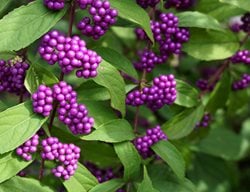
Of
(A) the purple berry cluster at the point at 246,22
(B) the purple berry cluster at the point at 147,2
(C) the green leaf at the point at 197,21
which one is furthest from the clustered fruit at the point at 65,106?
(A) the purple berry cluster at the point at 246,22

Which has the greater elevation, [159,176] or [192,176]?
[159,176]

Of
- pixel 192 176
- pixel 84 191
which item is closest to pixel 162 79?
pixel 84 191

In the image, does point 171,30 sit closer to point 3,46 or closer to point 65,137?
point 65,137

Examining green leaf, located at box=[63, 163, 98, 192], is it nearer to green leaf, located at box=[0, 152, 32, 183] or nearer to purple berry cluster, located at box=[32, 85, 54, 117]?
green leaf, located at box=[0, 152, 32, 183]

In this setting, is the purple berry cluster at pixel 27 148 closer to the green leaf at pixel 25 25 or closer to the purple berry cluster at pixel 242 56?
the green leaf at pixel 25 25

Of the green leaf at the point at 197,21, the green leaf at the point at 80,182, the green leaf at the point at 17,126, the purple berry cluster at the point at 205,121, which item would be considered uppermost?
the green leaf at the point at 197,21

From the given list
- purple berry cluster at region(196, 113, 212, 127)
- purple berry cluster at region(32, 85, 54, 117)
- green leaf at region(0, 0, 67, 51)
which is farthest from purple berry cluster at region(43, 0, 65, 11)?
purple berry cluster at region(196, 113, 212, 127)
